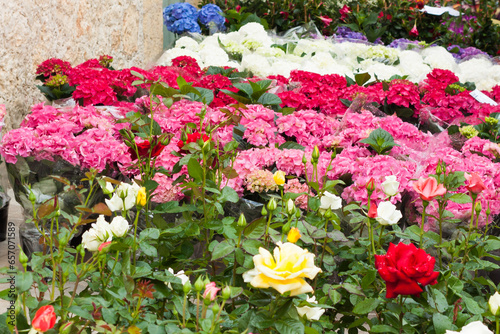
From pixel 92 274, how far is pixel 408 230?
71cm

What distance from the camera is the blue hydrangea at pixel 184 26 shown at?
452cm

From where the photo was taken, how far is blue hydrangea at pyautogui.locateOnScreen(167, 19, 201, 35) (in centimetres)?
452

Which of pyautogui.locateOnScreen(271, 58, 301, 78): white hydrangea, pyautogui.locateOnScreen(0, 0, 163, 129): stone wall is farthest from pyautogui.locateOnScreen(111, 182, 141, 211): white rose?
pyautogui.locateOnScreen(271, 58, 301, 78): white hydrangea

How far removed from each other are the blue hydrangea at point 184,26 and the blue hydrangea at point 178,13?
0.04 metres

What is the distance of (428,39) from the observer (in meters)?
5.53

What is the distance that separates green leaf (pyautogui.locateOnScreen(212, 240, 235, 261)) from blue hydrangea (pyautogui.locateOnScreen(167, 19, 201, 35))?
3791mm

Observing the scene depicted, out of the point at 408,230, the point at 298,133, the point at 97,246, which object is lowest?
the point at 298,133

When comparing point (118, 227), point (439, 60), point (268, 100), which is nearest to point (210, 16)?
point (439, 60)

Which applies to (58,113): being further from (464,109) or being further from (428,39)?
(428,39)

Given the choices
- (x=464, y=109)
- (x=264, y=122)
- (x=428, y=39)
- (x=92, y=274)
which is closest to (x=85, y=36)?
(x=264, y=122)

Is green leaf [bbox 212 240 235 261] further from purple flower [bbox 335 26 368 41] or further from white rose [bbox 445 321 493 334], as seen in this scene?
purple flower [bbox 335 26 368 41]

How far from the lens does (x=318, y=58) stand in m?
3.79

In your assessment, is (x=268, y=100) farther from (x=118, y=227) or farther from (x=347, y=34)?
(x=347, y=34)

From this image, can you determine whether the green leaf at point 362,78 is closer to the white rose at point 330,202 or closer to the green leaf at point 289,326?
the white rose at point 330,202
